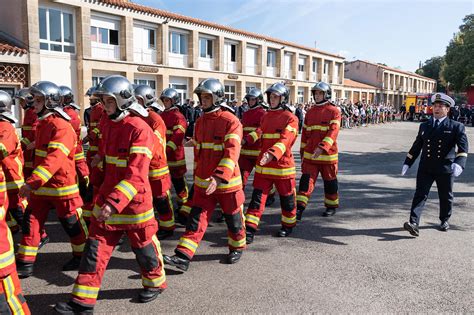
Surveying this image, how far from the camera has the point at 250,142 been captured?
6.42 m

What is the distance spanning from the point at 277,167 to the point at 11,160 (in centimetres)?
338

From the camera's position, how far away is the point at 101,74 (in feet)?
73.9

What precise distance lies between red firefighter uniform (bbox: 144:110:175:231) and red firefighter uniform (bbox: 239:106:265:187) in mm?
1637

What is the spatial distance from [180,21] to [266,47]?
9.95 meters

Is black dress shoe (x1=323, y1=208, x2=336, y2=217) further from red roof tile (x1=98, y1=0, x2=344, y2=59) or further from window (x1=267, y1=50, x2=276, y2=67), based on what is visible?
window (x1=267, y1=50, x2=276, y2=67)

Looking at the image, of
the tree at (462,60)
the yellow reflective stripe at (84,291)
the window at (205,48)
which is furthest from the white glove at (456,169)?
the tree at (462,60)

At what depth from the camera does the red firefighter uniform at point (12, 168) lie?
4.23 meters

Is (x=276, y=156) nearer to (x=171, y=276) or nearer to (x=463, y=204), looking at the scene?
(x=171, y=276)

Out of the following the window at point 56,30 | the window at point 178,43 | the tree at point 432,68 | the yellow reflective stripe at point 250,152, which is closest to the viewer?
the yellow reflective stripe at point 250,152

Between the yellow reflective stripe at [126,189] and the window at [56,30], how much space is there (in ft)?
64.2

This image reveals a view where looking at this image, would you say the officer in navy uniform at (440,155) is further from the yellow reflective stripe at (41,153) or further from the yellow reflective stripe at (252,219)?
the yellow reflective stripe at (41,153)

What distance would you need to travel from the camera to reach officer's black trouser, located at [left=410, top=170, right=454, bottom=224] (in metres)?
5.58

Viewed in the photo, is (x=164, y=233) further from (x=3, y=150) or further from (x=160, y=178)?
(x=3, y=150)

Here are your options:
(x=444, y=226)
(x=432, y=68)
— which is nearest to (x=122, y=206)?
(x=444, y=226)
